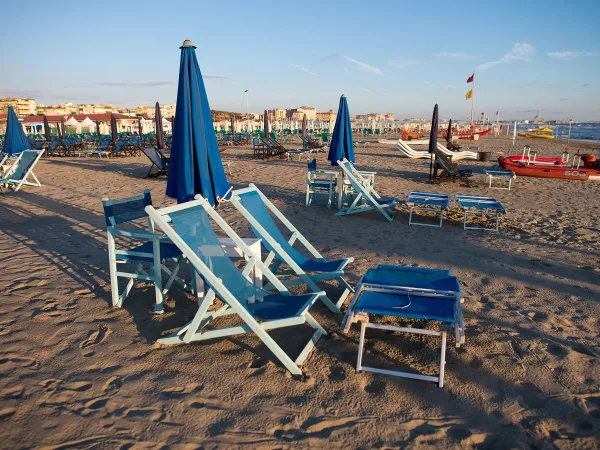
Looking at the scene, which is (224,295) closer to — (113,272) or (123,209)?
(113,272)

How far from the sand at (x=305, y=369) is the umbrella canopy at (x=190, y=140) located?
39.0 inches

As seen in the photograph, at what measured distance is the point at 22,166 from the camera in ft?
29.6

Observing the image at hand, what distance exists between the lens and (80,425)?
201 cm

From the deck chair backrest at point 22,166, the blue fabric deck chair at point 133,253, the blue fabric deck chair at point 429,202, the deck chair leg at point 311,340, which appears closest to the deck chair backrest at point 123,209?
the blue fabric deck chair at point 133,253

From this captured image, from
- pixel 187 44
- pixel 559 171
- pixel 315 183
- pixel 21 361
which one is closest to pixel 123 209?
pixel 21 361

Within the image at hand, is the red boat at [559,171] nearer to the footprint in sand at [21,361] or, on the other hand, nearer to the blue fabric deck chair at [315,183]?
the blue fabric deck chair at [315,183]

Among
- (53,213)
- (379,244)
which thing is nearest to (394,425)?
(379,244)

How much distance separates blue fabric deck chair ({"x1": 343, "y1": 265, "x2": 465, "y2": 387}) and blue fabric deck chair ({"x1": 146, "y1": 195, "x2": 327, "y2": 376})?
35 cm

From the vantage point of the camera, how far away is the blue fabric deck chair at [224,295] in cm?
244

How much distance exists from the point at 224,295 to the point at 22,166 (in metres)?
8.87

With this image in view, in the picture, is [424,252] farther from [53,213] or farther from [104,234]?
[53,213]

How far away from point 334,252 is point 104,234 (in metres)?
3.13

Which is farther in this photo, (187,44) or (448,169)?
(448,169)

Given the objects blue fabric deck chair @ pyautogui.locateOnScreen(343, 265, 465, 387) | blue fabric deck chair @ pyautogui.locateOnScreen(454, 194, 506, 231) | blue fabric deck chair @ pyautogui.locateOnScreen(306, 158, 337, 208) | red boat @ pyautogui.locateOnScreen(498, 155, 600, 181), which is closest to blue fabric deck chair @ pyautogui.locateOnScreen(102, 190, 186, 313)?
blue fabric deck chair @ pyautogui.locateOnScreen(343, 265, 465, 387)
